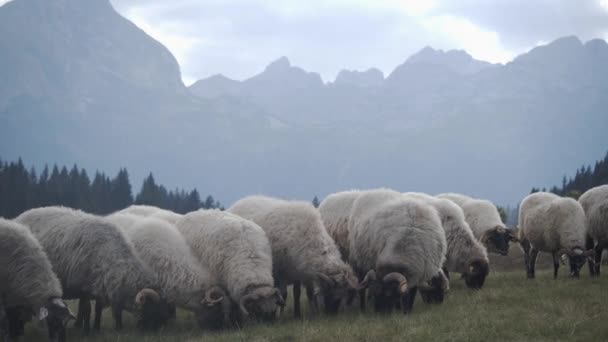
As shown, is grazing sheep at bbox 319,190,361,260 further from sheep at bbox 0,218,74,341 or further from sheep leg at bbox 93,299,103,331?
sheep at bbox 0,218,74,341

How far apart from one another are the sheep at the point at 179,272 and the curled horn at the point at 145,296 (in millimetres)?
627

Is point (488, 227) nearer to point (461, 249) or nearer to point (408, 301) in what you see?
point (461, 249)

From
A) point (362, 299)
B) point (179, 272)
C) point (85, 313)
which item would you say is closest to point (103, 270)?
point (85, 313)

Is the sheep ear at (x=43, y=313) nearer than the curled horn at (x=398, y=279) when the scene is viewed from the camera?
Yes

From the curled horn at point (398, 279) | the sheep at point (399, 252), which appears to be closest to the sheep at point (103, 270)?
the sheep at point (399, 252)

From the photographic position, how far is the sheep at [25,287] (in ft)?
41.8

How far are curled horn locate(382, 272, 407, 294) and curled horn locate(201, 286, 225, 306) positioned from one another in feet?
12.9

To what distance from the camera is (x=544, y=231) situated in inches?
835

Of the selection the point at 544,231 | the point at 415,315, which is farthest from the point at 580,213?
the point at 415,315

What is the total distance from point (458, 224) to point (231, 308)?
7.68 meters

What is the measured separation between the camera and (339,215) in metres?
19.1

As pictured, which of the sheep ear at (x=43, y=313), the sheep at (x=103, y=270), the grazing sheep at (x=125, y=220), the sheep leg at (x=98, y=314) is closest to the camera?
the sheep ear at (x=43, y=313)

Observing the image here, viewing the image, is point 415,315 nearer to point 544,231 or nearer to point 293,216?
point 293,216

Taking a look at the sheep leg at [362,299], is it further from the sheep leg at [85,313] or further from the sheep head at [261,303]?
the sheep leg at [85,313]
